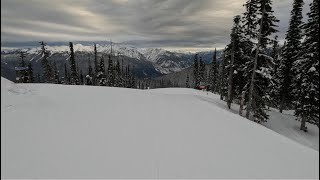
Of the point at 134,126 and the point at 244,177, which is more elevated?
the point at 134,126

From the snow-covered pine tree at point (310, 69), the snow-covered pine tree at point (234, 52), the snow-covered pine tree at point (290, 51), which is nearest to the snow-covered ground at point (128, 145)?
the snow-covered pine tree at point (234, 52)

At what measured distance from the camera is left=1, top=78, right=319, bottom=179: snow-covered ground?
6.89m

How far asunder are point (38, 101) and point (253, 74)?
19.7 meters

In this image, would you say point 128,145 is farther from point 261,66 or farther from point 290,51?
point 290,51

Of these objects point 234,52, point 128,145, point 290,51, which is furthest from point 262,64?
point 128,145

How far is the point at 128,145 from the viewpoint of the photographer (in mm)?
8555

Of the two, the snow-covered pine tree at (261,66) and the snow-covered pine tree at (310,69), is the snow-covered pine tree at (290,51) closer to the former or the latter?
the snow-covered pine tree at (310,69)

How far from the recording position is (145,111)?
13.4m

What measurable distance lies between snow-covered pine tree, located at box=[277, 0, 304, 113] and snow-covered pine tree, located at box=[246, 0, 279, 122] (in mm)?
9989

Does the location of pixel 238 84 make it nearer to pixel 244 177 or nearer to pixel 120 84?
pixel 244 177

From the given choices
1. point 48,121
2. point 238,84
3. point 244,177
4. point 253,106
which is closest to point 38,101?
point 48,121

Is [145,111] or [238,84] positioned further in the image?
[238,84]

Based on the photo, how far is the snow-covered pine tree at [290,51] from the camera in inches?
1337

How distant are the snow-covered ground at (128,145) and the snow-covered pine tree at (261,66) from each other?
489 inches
